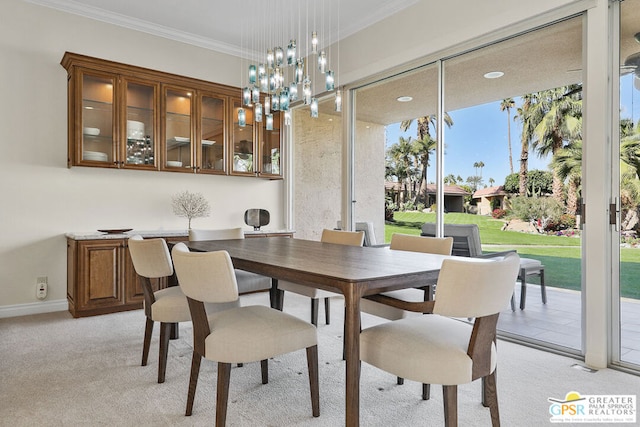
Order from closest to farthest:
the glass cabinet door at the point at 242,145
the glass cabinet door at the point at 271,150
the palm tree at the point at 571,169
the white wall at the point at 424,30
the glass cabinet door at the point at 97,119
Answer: the palm tree at the point at 571,169, the white wall at the point at 424,30, the glass cabinet door at the point at 97,119, the glass cabinet door at the point at 242,145, the glass cabinet door at the point at 271,150

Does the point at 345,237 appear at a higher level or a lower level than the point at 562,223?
lower

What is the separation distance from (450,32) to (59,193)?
12.9 feet

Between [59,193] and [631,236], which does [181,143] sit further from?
[631,236]

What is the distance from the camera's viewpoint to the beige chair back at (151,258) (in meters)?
2.25

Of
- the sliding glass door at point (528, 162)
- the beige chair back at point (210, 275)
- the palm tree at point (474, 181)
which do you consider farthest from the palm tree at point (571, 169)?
the beige chair back at point (210, 275)

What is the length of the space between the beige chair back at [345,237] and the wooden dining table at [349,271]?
513 mm

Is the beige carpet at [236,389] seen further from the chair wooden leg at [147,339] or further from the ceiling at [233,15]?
the ceiling at [233,15]

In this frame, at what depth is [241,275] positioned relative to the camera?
3.16m

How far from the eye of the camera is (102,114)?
154 inches

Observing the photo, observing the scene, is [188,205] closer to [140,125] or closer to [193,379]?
[140,125]

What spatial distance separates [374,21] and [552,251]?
275 centimetres

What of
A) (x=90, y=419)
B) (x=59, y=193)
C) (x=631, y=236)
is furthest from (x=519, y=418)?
(x=59, y=193)

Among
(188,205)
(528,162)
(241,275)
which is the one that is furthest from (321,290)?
(188,205)

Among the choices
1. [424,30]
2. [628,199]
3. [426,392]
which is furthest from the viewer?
[424,30]
